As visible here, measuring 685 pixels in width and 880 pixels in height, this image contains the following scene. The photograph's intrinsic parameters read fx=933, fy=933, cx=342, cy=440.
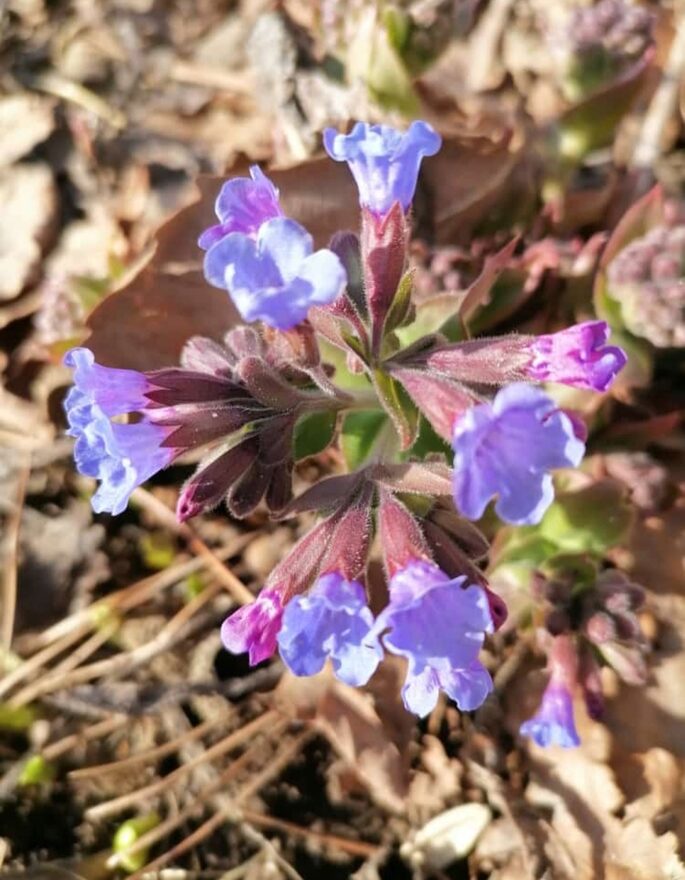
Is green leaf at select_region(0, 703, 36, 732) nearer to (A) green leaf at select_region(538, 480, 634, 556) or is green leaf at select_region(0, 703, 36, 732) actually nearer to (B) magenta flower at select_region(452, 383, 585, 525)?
(A) green leaf at select_region(538, 480, 634, 556)

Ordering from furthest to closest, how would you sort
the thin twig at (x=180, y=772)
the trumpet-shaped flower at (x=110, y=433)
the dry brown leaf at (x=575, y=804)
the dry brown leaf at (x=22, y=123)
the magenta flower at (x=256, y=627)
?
the dry brown leaf at (x=22, y=123) < the thin twig at (x=180, y=772) < the dry brown leaf at (x=575, y=804) < the magenta flower at (x=256, y=627) < the trumpet-shaped flower at (x=110, y=433)

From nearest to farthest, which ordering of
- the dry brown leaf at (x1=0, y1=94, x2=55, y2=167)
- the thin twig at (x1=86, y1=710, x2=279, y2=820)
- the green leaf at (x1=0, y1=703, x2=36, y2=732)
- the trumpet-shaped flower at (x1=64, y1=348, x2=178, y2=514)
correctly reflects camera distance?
the trumpet-shaped flower at (x1=64, y1=348, x2=178, y2=514) → the thin twig at (x1=86, y1=710, x2=279, y2=820) → the green leaf at (x1=0, y1=703, x2=36, y2=732) → the dry brown leaf at (x1=0, y1=94, x2=55, y2=167)

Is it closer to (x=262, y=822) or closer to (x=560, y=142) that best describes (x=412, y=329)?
(x=560, y=142)

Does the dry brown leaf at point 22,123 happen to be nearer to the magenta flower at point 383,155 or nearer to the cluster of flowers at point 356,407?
the cluster of flowers at point 356,407

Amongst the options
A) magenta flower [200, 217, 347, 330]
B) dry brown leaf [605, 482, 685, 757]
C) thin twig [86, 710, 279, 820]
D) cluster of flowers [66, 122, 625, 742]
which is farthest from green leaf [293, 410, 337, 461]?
dry brown leaf [605, 482, 685, 757]

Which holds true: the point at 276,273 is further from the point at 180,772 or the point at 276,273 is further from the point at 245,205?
the point at 180,772

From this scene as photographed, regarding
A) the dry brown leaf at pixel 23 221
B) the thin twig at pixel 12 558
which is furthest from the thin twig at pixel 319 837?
the dry brown leaf at pixel 23 221

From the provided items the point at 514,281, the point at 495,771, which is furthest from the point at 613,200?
the point at 495,771
